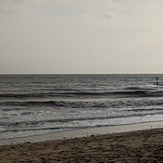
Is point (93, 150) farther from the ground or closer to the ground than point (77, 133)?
farther from the ground

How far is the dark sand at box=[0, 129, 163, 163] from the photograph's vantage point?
880 cm

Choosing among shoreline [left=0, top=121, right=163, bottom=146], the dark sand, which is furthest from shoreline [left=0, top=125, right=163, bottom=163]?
shoreline [left=0, top=121, right=163, bottom=146]

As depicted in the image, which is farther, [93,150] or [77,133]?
[77,133]

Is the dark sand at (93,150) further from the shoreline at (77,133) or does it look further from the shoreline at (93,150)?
the shoreline at (77,133)

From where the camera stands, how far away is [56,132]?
15.1 metres

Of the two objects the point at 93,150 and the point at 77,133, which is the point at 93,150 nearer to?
the point at 93,150

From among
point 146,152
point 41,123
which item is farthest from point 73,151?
point 41,123

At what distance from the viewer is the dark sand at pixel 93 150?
8.80 meters

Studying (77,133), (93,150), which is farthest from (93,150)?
(77,133)

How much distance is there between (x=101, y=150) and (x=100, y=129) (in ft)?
19.5

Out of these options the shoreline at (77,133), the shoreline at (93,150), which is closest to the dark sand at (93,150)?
the shoreline at (93,150)

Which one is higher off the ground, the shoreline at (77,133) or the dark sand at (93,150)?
the dark sand at (93,150)

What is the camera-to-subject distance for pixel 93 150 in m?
10.1

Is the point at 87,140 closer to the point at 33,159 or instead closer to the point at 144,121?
the point at 33,159
